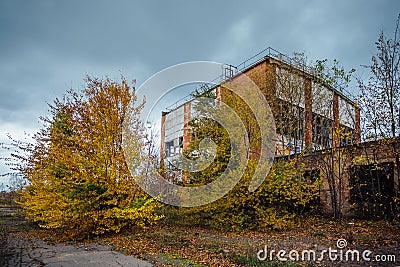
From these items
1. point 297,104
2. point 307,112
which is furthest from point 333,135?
point 297,104

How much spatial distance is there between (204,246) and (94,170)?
421cm

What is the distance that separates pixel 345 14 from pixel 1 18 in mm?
11724

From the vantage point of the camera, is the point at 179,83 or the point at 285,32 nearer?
the point at 179,83

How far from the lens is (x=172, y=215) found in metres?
13.2

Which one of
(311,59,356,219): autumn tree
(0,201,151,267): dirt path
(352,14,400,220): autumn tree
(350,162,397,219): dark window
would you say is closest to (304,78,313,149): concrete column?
(311,59,356,219): autumn tree

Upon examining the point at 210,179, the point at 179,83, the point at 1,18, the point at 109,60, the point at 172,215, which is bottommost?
the point at 172,215

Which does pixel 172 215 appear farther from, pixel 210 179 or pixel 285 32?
pixel 285 32

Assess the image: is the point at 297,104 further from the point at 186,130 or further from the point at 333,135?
the point at 186,130

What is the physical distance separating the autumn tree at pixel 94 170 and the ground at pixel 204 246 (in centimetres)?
75

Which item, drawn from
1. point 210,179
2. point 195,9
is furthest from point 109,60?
point 210,179

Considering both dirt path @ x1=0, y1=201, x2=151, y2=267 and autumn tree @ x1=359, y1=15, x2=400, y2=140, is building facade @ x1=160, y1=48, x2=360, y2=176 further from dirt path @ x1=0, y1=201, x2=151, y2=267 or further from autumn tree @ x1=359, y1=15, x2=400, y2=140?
dirt path @ x1=0, y1=201, x2=151, y2=267

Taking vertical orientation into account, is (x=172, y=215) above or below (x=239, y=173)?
below

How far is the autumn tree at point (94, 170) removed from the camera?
9383 mm

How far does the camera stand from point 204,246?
323 inches
